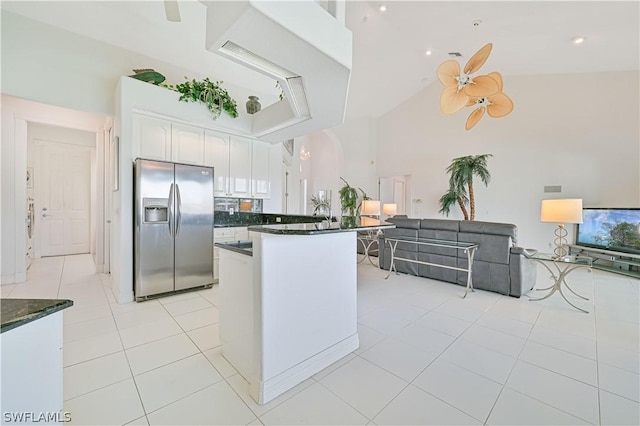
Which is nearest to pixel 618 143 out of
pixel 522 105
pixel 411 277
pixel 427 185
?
pixel 522 105

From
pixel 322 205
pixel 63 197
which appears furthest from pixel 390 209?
pixel 63 197

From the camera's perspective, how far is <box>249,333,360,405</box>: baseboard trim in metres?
1.56

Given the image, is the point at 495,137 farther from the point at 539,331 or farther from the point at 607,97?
the point at 539,331

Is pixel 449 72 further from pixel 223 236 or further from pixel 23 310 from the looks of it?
pixel 23 310

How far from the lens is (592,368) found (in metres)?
1.92

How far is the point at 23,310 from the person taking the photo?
87cm

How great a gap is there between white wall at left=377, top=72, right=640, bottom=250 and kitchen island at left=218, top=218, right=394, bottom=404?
5.99 m

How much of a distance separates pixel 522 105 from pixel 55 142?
10.3 metres

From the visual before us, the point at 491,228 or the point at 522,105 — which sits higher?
the point at 522,105

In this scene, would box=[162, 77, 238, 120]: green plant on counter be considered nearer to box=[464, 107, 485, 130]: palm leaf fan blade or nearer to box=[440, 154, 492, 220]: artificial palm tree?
box=[464, 107, 485, 130]: palm leaf fan blade

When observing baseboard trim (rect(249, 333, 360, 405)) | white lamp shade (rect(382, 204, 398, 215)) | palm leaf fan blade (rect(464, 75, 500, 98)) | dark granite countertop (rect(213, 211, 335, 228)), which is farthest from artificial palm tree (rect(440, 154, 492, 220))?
baseboard trim (rect(249, 333, 360, 405))

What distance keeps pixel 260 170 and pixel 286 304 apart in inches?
131

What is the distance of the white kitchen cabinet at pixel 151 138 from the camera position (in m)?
3.28

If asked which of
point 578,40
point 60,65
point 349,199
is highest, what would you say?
point 578,40
